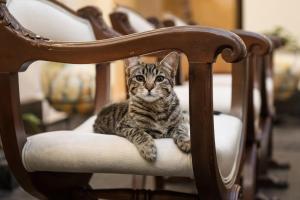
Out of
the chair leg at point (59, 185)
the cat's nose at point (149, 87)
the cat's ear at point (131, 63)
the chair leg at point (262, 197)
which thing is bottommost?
the chair leg at point (262, 197)

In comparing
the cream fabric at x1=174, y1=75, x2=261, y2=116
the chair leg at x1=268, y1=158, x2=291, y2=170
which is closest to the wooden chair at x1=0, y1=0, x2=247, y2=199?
the cream fabric at x1=174, y1=75, x2=261, y2=116

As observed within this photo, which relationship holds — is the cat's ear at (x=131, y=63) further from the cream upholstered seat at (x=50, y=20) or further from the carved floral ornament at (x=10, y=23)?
the cream upholstered seat at (x=50, y=20)

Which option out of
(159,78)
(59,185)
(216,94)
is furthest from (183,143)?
(216,94)

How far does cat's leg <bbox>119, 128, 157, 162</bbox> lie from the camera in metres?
0.79

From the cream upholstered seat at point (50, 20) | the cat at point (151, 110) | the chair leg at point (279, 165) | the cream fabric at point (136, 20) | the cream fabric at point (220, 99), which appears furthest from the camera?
the chair leg at point (279, 165)

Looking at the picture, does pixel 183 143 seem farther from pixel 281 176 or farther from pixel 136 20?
pixel 281 176

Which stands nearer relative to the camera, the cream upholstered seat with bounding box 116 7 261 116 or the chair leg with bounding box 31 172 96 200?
the chair leg with bounding box 31 172 96 200

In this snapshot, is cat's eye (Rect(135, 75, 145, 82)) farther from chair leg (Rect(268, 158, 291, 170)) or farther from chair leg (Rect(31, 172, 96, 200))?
chair leg (Rect(268, 158, 291, 170))

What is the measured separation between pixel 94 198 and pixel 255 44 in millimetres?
539

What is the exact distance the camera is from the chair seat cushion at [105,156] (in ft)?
2.60

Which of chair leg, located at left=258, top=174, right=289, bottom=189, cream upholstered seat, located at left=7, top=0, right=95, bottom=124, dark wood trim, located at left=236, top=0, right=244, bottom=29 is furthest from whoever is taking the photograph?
dark wood trim, located at left=236, top=0, right=244, bottom=29

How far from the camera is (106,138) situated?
2.81 feet

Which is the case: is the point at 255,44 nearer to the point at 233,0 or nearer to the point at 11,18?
the point at 11,18

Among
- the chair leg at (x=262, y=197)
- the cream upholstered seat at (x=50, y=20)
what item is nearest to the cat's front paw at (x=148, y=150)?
the cream upholstered seat at (x=50, y=20)
